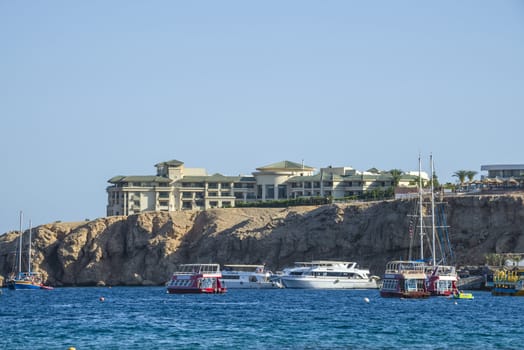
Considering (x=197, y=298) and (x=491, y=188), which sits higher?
(x=491, y=188)

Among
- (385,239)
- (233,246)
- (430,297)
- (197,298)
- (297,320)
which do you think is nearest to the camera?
(297,320)

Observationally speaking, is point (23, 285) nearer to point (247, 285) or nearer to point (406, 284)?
point (247, 285)

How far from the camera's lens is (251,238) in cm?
17388

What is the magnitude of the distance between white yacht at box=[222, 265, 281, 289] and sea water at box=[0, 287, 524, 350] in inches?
1072

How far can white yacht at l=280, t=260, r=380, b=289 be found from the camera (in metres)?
146

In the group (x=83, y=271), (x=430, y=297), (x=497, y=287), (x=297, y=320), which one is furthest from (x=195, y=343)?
(x=83, y=271)

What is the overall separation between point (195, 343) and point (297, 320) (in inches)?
734

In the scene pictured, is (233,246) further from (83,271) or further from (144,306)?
(144,306)

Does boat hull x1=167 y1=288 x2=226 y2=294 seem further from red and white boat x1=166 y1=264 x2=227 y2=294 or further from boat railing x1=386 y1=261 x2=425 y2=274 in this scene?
boat railing x1=386 y1=261 x2=425 y2=274

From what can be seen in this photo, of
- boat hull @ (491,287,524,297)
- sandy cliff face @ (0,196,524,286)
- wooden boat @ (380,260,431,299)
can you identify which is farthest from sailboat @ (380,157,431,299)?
sandy cliff face @ (0,196,524,286)

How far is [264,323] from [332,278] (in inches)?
2432

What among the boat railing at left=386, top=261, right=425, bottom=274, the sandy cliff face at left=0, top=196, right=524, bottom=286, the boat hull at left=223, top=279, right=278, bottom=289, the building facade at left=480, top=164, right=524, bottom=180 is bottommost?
the boat hull at left=223, top=279, right=278, bottom=289

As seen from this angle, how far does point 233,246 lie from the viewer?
17450 cm

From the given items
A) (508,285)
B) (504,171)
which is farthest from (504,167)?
(508,285)
